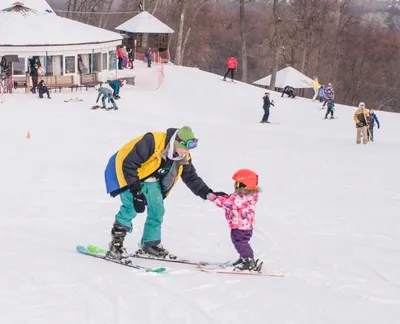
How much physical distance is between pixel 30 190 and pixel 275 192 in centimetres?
457

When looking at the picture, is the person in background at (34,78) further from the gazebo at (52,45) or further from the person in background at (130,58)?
the person in background at (130,58)

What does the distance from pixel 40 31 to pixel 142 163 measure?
76.8 feet

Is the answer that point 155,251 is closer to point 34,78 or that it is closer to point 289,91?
point 34,78

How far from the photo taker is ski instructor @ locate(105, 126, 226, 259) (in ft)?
18.6

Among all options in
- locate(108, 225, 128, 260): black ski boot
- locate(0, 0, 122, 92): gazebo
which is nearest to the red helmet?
locate(108, 225, 128, 260): black ski boot

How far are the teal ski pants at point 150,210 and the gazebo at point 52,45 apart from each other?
2107cm

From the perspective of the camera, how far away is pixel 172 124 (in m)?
21.2

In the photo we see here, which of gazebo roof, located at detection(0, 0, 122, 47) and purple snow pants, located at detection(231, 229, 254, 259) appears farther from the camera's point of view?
gazebo roof, located at detection(0, 0, 122, 47)

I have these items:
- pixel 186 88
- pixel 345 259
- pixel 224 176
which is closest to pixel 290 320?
pixel 345 259

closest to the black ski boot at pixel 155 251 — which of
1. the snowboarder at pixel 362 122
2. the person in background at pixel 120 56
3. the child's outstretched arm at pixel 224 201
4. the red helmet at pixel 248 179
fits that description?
the child's outstretched arm at pixel 224 201

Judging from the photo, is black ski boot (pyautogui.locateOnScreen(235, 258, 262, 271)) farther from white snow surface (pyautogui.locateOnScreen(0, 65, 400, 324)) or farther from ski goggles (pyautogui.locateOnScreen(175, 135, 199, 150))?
ski goggles (pyautogui.locateOnScreen(175, 135, 199, 150))

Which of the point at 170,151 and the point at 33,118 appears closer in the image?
the point at 170,151

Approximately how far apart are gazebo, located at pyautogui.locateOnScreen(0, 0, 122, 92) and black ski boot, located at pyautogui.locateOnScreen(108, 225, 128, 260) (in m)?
21.1

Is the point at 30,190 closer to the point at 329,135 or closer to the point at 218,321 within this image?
the point at 218,321
